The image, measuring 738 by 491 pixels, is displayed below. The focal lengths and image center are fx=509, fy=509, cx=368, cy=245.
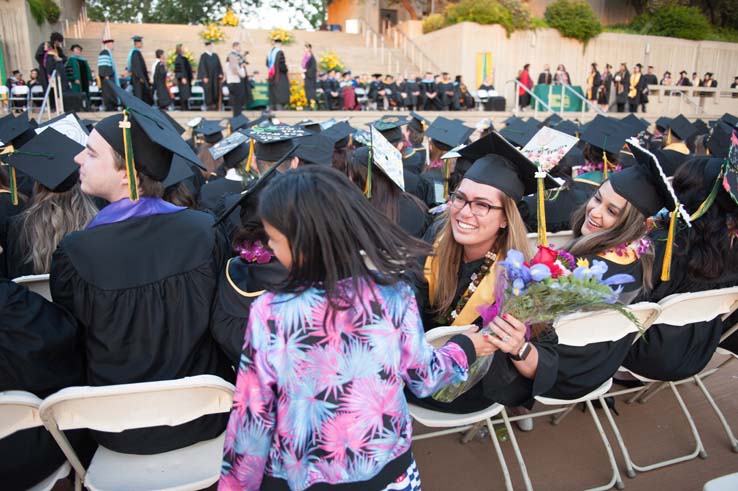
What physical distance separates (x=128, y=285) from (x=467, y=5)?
24.8 metres

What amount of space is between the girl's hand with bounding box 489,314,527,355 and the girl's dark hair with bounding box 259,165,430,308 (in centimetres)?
54

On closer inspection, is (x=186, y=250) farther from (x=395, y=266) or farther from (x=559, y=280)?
(x=559, y=280)

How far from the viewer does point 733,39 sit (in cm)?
2895

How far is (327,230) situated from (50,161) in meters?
2.45

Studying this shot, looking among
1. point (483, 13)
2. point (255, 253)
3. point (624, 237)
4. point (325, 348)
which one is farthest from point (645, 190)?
point (483, 13)

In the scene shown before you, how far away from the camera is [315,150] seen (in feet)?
14.0

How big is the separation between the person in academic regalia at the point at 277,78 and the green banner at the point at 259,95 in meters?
1.01

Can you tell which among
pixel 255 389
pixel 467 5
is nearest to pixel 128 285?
pixel 255 389

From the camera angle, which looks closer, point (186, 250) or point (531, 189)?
point (186, 250)

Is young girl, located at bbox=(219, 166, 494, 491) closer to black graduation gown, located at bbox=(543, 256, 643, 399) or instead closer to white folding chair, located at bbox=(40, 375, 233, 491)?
white folding chair, located at bbox=(40, 375, 233, 491)

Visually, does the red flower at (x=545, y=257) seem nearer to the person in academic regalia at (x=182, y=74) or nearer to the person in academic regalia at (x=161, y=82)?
the person in academic regalia at (x=161, y=82)

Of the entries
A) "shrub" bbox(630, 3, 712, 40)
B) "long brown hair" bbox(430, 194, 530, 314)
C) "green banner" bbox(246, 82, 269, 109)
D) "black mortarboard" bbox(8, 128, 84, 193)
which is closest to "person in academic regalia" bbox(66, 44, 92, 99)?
"green banner" bbox(246, 82, 269, 109)

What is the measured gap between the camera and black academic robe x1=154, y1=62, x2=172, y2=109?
44.2 ft

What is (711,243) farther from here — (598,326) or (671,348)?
(598,326)
